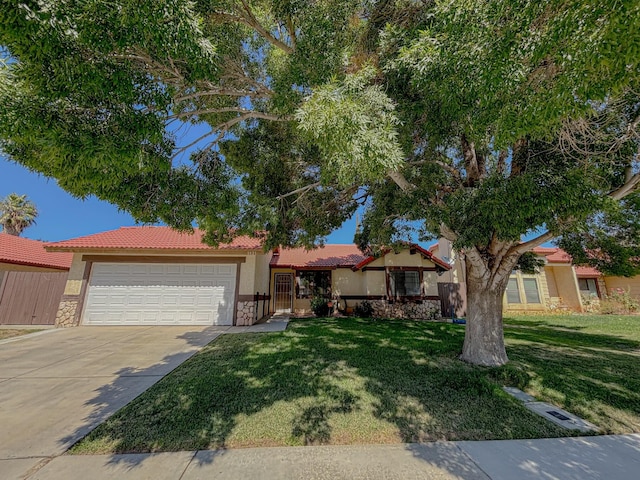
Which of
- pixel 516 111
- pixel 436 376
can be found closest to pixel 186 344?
pixel 436 376

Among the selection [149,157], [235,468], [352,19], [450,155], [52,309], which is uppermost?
[352,19]

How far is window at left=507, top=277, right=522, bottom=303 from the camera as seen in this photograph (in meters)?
18.0

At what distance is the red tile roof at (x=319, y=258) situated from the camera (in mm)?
16266

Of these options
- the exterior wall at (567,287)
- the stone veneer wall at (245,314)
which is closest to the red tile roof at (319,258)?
the stone veneer wall at (245,314)

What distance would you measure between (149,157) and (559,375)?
8.75 meters

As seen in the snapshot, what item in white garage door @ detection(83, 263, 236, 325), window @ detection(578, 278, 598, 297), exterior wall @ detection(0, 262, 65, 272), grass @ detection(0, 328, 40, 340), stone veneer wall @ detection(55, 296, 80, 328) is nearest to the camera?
grass @ detection(0, 328, 40, 340)

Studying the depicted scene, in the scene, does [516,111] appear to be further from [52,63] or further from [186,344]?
[186,344]

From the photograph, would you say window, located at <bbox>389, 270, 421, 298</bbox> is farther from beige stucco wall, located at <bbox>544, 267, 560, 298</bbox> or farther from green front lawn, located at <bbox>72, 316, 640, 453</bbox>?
beige stucco wall, located at <bbox>544, 267, 560, 298</bbox>

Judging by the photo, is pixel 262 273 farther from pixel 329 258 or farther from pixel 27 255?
pixel 27 255

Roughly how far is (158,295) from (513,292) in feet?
67.0

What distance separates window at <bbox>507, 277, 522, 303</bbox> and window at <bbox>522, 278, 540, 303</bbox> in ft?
1.57

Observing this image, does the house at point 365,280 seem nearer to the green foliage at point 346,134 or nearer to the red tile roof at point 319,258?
the red tile roof at point 319,258

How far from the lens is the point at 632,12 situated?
229 centimetres

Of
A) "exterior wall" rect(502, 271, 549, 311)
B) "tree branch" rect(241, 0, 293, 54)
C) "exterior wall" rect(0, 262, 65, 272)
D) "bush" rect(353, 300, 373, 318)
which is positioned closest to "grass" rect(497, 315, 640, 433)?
"bush" rect(353, 300, 373, 318)
